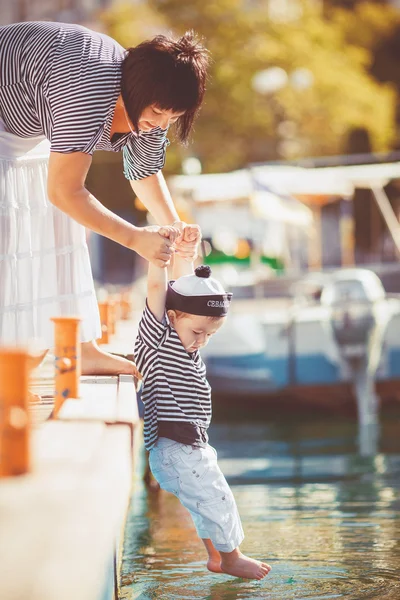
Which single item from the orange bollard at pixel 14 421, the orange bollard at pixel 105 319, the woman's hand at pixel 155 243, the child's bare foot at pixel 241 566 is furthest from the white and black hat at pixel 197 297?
the orange bollard at pixel 14 421

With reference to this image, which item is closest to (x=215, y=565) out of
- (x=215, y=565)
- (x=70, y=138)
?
(x=215, y=565)

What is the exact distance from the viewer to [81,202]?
3631mm

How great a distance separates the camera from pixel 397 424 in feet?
41.4

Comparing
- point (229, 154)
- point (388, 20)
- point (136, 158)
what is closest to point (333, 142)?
point (229, 154)

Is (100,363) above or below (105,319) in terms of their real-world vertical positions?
below

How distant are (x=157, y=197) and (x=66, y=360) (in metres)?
1.32

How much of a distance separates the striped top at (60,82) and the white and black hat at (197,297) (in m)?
0.59

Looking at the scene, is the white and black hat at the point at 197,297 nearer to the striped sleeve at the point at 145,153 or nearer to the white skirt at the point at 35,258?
the white skirt at the point at 35,258

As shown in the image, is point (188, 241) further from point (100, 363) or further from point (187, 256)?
point (100, 363)

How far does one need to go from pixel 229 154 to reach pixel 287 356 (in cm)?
1372

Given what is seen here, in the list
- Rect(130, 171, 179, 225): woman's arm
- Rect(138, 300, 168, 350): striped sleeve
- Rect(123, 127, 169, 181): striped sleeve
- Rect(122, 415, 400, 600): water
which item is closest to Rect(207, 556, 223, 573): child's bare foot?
Rect(122, 415, 400, 600): water

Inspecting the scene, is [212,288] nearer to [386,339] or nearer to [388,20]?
[386,339]

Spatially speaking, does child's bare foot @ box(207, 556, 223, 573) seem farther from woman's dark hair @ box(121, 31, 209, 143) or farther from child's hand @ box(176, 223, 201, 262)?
woman's dark hair @ box(121, 31, 209, 143)

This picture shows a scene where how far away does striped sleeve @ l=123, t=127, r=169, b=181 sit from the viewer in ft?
14.2
